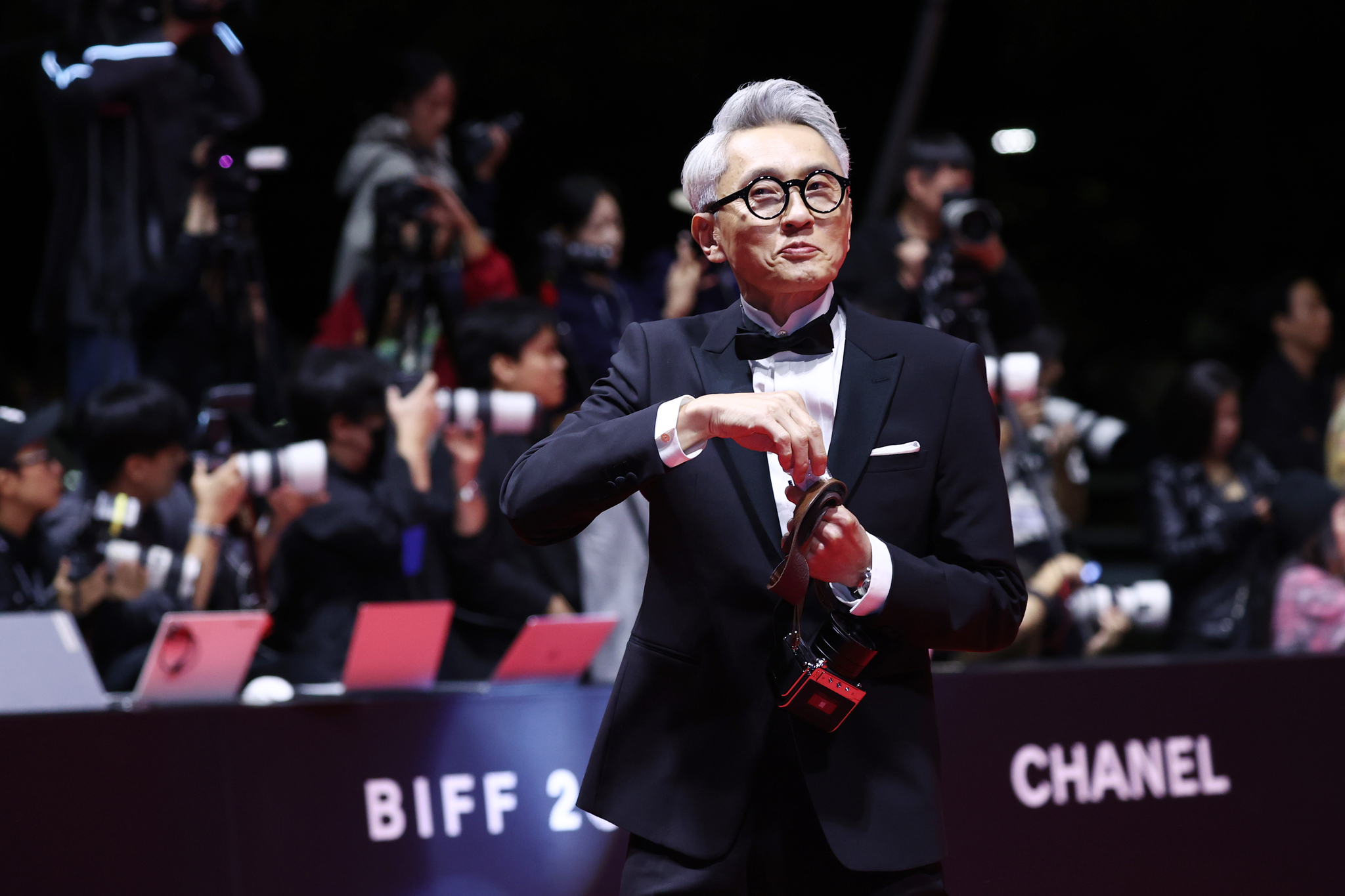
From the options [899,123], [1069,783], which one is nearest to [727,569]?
[1069,783]

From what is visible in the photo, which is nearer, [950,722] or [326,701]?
[326,701]

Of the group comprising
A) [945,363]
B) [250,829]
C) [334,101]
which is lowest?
[250,829]

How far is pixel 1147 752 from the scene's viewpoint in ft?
11.4

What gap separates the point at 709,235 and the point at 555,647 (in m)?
1.45

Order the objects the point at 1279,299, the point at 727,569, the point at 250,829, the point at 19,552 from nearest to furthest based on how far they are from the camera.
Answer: the point at 727,569, the point at 250,829, the point at 19,552, the point at 1279,299

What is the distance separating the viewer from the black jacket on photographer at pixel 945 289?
16.6 feet

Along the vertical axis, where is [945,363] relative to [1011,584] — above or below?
above

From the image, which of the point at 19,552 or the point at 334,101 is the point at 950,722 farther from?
the point at 334,101

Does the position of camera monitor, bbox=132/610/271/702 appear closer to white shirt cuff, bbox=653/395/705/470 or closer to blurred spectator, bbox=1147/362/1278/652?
white shirt cuff, bbox=653/395/705/470

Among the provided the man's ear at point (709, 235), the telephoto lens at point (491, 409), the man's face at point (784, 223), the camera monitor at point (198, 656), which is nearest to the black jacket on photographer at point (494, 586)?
the telephoto lens at point (491, 409)

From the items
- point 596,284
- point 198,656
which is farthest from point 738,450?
point 596,284

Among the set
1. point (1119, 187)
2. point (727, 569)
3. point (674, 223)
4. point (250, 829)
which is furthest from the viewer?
point (1119, 187)

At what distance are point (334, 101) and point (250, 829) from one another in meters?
6.68

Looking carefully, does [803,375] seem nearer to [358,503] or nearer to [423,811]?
[423,811]
